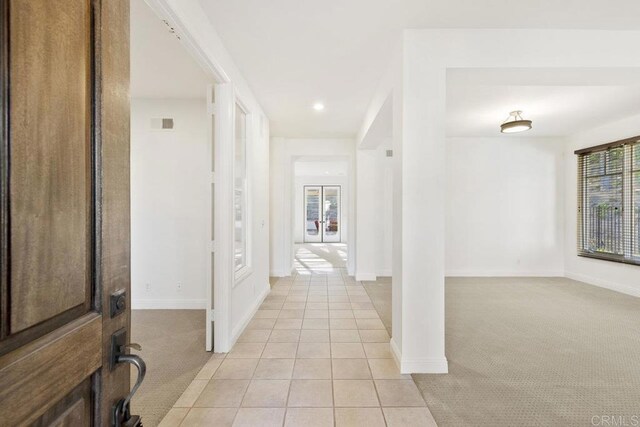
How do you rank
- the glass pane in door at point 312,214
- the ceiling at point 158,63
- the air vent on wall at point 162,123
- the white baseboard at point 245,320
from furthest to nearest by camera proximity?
1. the glass pane in door at point 312,214
2. the air vent on wall at point 162,123
3. the white baseboard at point 245,320
4. the ceiling at point 158,63

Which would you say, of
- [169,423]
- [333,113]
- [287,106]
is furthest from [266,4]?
[169,423]

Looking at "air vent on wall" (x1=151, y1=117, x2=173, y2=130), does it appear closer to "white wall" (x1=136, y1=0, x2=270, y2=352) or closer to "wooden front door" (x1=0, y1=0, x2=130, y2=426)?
"white wall" (x1=136, y1=0, x2=270, y2=352)

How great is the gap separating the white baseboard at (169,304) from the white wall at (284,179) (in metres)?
2.09

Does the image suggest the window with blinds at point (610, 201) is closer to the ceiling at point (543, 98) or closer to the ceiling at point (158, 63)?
the ceiling at point (543, 98)

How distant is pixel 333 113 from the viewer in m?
4.45

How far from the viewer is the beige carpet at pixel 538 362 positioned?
1961mm

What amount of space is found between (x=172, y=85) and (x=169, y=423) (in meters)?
3.22

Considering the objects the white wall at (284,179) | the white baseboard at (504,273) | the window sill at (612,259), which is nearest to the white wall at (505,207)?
the white baseboard at (504,273)

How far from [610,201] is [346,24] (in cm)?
529

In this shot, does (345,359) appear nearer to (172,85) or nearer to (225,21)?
(225,21)

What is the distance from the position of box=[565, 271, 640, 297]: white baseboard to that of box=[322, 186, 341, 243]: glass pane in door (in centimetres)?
762

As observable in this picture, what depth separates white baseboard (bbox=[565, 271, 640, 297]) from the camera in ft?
14.9

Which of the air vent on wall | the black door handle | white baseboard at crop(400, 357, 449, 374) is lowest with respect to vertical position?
white baseboard at crop(400, 357, 449, 374)

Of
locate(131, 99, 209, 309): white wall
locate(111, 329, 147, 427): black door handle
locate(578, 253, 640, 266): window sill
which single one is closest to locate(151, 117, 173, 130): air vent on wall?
locate(131, 99, 209, 309): white wall
